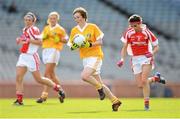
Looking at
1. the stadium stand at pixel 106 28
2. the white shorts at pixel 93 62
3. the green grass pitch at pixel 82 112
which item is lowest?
the green grass pitch at pixel 82 112

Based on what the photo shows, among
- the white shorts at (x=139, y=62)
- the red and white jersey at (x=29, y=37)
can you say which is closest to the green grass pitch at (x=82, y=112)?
the white shorts at (x=139, y=62)

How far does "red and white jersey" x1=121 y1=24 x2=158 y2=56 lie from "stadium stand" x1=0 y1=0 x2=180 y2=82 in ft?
29.7

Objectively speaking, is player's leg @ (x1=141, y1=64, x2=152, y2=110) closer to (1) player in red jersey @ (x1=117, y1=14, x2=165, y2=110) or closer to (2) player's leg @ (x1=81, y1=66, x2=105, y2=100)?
(1) player in red jersey @ (x1=117, y1=14, x2=165, y2=110)

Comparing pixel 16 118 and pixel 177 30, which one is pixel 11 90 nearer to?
pixel 177 30

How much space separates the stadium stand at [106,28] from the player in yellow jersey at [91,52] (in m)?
9.55

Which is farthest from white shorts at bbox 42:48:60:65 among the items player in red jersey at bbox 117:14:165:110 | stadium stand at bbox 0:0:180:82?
stadium stand at bbox 0:0:180:82

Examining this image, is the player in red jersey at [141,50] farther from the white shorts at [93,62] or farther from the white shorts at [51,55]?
the white shorts at [51,55]

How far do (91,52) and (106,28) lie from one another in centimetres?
1103

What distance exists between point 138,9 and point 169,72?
2816mm

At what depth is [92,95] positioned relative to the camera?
19406 mm

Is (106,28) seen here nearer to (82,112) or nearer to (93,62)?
(93,62)

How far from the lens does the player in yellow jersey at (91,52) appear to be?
11.2 metres

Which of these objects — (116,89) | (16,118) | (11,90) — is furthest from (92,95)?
(16,118)

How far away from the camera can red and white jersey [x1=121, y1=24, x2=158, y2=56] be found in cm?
1175
